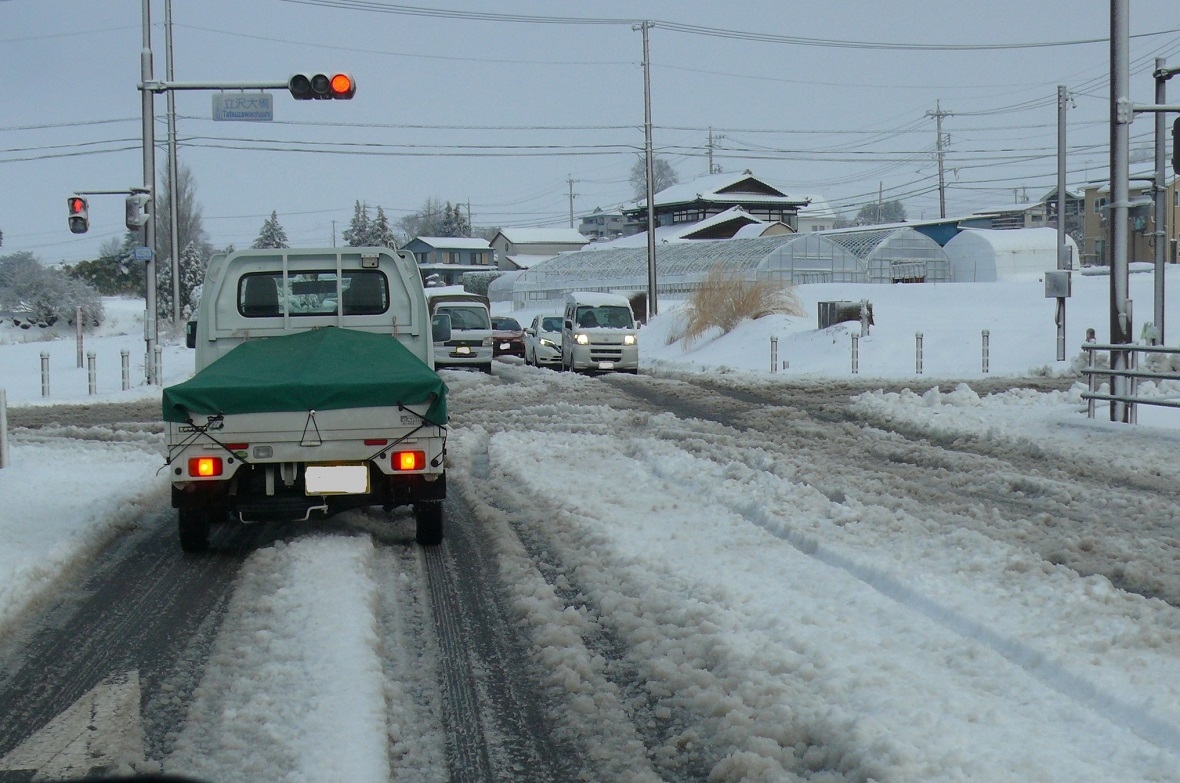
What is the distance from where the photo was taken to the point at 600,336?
3173 centimetres

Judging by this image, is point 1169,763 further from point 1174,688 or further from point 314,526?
point 314,526

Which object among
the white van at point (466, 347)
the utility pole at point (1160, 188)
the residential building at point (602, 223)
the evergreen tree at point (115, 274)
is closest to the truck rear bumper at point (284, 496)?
the utility pole at point (1160, 188)

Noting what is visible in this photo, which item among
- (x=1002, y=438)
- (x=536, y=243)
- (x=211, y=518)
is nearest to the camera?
(x=211, y=518)

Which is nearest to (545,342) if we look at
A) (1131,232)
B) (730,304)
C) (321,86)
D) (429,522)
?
(730,304)

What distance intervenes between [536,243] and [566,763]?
116200 mm

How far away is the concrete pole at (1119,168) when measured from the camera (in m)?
15.4

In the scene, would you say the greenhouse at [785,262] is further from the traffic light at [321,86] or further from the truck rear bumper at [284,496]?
the truck rear bumper at [284,496]

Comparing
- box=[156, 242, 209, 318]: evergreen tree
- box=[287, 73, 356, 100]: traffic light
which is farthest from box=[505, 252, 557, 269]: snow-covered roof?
box=[287, 73, 356, 100]: traffic light

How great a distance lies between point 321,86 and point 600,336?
13.3 meters

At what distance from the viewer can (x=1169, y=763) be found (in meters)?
4.25

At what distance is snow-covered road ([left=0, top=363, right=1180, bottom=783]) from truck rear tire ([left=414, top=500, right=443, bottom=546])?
0.20 meters

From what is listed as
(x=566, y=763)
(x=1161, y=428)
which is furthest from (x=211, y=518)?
(x=1161, y=428)

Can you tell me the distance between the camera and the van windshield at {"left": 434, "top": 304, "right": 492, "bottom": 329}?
108 ft

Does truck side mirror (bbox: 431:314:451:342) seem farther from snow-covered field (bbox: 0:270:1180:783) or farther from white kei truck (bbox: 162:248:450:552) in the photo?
Answer: white kei truck (bbox: 162:248:450:552)
